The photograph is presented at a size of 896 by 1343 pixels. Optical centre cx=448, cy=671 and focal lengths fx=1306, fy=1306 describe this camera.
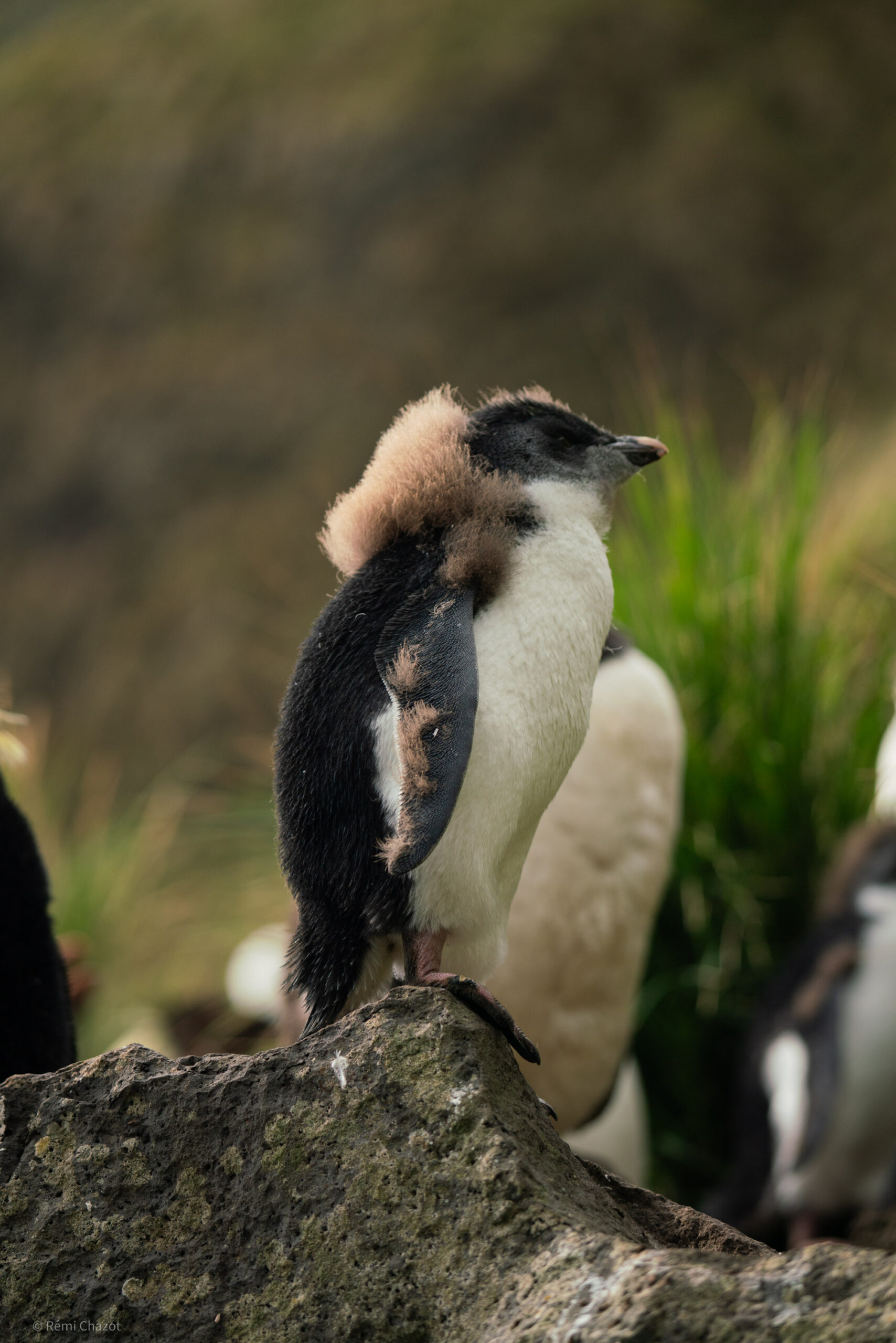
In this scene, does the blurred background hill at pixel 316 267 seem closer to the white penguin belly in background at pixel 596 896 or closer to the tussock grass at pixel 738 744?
the tussock grass at pixel 738 744

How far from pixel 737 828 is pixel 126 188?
285 inches

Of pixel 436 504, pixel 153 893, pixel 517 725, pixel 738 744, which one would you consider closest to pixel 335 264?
pixel 153 893

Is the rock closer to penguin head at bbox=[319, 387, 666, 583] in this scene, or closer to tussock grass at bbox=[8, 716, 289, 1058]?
penguin head at bbox=[319, 387, 666, 583]

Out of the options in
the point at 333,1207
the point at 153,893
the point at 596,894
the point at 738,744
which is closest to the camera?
the point at 333,1207

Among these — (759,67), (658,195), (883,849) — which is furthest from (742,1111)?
(759,67)

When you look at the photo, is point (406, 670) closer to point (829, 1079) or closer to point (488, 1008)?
point (488, 1008)

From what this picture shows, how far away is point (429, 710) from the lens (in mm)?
934

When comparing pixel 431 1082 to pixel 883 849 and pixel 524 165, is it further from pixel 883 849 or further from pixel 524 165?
pixel 524 165

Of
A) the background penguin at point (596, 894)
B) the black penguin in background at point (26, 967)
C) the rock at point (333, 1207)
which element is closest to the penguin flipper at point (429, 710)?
the rock at point (333, 1207)

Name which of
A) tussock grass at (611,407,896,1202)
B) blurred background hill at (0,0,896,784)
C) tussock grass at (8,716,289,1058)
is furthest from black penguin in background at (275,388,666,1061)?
blurred background hill at (0,0,896,784)

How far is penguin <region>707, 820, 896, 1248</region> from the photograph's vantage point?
7.14ft

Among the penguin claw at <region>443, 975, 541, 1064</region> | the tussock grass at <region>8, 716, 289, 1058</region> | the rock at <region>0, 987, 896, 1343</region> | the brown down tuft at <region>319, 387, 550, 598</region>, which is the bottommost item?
the rock at <region>0, 987, 896, 1343</region>

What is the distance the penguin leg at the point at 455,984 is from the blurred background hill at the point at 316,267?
5.07 meters

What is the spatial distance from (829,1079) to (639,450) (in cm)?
143
